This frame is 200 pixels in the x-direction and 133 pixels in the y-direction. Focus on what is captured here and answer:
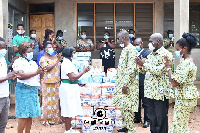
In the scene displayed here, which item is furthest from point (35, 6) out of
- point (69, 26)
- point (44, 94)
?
point (44, 94)

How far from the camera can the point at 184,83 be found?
14.0ft

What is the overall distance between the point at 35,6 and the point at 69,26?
5.36 feet

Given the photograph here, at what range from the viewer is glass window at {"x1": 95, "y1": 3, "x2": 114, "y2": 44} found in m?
11.4

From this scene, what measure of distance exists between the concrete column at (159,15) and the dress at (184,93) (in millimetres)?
7297

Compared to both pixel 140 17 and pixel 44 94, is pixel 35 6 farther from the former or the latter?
pixel 44 94

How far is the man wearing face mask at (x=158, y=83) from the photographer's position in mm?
4762

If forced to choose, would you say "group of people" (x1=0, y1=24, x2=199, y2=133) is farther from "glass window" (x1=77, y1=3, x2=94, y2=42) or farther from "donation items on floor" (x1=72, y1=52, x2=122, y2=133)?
"glass window" (x1=77, y1=3, x2=94, y2=42)

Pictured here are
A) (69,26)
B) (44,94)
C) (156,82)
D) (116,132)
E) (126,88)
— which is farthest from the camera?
(69,26)

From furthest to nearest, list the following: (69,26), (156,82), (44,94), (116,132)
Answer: (69,26)
(44,94)
(116,132)
(156,82)

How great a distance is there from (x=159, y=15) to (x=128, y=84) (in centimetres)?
672

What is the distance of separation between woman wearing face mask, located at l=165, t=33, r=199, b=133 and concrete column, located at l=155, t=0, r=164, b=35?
7.16m

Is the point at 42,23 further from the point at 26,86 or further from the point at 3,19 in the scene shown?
the point at 26,86

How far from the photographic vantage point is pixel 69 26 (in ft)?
37.0

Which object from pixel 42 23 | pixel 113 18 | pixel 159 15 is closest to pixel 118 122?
pixel 113 18
